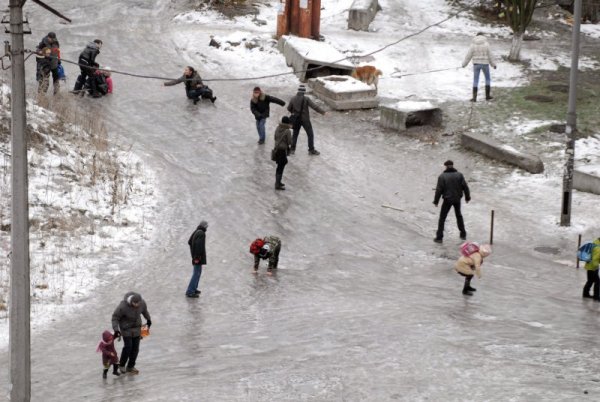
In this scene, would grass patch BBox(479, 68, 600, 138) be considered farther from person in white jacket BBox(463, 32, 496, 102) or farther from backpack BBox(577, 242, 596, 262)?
backpack BBox(577, 242, 596, 262)

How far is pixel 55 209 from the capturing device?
19.6 metres

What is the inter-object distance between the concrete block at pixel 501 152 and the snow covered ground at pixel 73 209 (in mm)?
7372

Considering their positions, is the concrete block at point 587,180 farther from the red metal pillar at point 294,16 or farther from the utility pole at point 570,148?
the red metal pillar at point 294,16

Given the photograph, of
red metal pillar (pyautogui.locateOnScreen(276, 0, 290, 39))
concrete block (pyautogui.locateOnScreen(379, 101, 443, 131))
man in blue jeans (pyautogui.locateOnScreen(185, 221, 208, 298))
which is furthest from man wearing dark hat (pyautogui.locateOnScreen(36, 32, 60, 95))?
man in blue jeans (pyautogui.locateOnScreen(185, 221, 208, 298))

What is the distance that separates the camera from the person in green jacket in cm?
1623

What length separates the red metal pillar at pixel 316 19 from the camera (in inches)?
1201

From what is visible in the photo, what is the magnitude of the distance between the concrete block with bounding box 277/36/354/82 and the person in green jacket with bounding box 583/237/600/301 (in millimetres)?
12264

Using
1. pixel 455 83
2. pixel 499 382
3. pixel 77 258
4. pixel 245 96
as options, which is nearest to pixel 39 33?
pixel 245 96

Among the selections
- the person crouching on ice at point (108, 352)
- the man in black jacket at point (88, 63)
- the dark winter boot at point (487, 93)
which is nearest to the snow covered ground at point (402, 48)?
the dark winter boot at point (487, 93)

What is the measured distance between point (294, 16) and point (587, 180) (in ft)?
39.5

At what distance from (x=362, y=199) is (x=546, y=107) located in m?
7.14

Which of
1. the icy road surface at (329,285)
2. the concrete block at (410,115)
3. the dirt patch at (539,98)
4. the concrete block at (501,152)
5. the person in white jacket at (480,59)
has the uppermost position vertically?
the person in white jacket at (480,59)

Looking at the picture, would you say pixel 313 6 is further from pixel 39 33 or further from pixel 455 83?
pixel 39 33

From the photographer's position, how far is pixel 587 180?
21.7m
